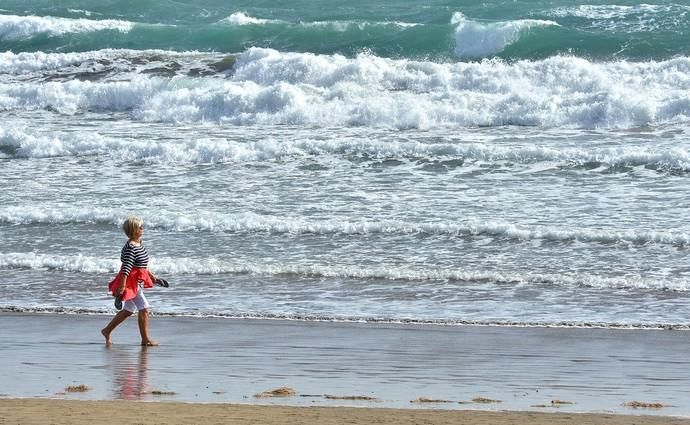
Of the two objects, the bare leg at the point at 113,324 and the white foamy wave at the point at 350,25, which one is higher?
the white foamy wave at the point at 350,25

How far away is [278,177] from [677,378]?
1008 cm

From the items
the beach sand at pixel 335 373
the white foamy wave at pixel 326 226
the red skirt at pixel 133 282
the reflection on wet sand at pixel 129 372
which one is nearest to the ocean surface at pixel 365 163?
the white foamy wave at pixel 326 226

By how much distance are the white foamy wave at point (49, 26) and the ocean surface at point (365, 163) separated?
0.08 m

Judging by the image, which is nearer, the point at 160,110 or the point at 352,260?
the point at 352,260

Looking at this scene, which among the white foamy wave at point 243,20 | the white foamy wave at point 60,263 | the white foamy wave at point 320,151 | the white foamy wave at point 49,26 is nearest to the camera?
the white foamy wave at point 60,263

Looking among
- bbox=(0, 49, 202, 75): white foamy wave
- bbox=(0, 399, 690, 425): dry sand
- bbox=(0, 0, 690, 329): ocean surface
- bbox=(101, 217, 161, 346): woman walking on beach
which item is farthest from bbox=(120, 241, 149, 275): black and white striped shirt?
bbox=(0, 49, 202, 75): white foamy wave

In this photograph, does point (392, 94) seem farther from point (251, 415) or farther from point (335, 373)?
point (251, 415)

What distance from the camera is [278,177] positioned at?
17859 mm

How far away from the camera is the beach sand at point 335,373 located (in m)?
7.11

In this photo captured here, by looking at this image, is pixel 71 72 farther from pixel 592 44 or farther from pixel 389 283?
pixel 389 283

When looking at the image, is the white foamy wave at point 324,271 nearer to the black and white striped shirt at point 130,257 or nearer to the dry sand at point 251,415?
the black and white striped shirt at point 130,257

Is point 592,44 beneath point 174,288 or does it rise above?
above

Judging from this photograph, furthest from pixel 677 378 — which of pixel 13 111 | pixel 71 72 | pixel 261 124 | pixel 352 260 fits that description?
pixel 71 72

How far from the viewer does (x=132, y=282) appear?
9922 mm
